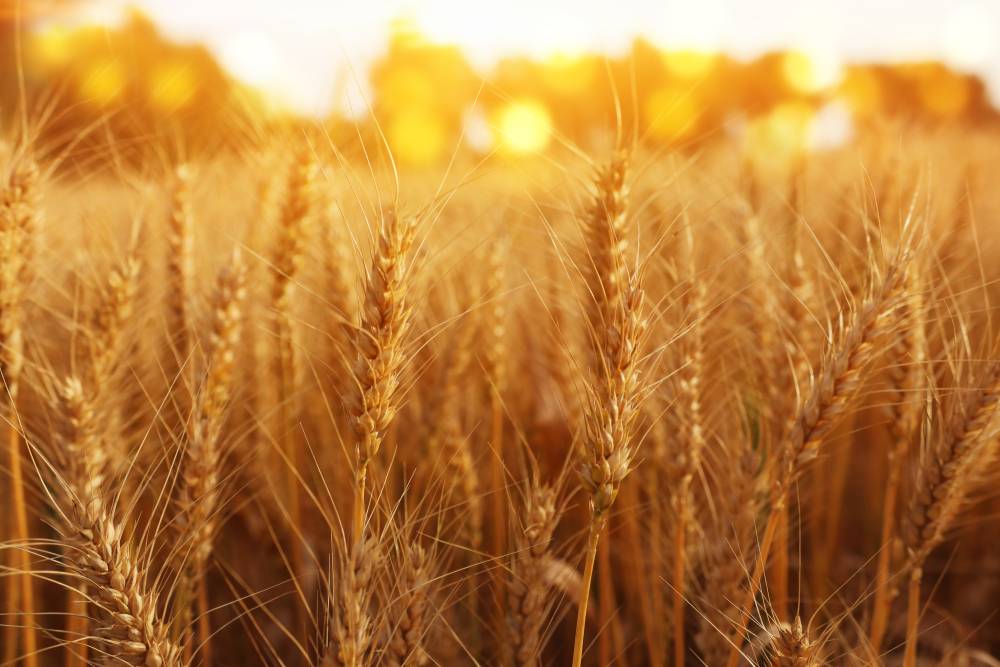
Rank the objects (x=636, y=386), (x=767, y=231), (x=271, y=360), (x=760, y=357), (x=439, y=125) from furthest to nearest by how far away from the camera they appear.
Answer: (x=439, y=125), (x=271, y=360), (x=767, y=231), (x=760, y=357), (x=636, y=386)

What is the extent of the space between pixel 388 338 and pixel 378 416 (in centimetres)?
13

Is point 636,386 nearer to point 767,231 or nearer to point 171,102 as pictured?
point 767,231

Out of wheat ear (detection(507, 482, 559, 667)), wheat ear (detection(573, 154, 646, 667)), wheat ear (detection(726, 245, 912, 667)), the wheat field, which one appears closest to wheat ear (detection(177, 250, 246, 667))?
the wheat field

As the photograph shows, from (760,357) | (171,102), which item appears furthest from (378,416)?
(171,102)

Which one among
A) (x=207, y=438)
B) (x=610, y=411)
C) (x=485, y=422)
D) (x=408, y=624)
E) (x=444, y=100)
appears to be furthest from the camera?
(x=444, y=100)

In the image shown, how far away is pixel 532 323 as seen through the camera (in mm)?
2787

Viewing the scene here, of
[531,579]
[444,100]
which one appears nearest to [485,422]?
[531,579]

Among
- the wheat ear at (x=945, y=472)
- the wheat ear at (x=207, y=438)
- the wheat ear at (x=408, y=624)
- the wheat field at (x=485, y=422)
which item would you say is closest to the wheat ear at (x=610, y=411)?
the wheat field at (x=485, y=422)

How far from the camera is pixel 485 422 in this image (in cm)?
255

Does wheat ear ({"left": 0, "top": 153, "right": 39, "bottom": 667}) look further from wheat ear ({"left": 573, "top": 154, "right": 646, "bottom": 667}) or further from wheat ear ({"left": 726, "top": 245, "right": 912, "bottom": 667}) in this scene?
wheat ear ({"left": 726, "top": 245, "right": 912, "bottom": 667})

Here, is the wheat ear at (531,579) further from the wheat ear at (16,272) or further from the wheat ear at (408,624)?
the wheat ear at (16,272)

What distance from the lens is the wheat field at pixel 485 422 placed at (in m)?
1.21

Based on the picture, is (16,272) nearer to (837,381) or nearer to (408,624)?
(408,624)

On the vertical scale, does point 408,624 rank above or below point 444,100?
below
